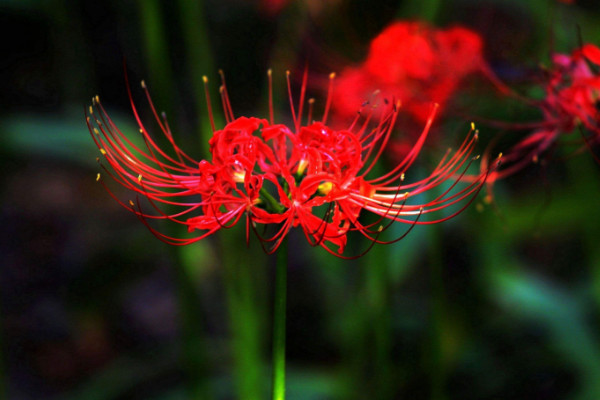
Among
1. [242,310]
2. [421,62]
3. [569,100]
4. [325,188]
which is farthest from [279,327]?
[421,62]

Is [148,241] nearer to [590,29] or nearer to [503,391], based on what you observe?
[503,391]

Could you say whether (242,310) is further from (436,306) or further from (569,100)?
(569,100)

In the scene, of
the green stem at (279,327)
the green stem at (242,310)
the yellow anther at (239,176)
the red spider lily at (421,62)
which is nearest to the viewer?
the green stem at (279,327)

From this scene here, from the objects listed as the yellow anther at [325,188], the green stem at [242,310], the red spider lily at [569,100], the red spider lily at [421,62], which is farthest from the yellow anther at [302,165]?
the red spider lily at [421,62]

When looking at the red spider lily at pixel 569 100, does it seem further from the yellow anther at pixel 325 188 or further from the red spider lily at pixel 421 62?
the yellow anther at pixel 325 188

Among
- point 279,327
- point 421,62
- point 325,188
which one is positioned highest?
point 421,62

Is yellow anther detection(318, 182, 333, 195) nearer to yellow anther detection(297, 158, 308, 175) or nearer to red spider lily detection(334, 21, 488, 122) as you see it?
yellow anther detection(297, 158, 308, 175)

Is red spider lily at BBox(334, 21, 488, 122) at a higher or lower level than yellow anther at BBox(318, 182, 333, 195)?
higher

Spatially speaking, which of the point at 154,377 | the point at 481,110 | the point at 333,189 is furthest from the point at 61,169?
the point at 333,189

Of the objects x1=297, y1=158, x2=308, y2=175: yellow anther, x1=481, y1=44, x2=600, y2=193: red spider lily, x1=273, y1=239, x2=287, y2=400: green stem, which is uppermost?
x1=481, y1=44, x2=600, y2=193: red spider lily

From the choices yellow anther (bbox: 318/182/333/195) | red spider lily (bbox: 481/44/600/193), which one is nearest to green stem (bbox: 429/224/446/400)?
red spider lily (bbox: 481/44/600/193)
